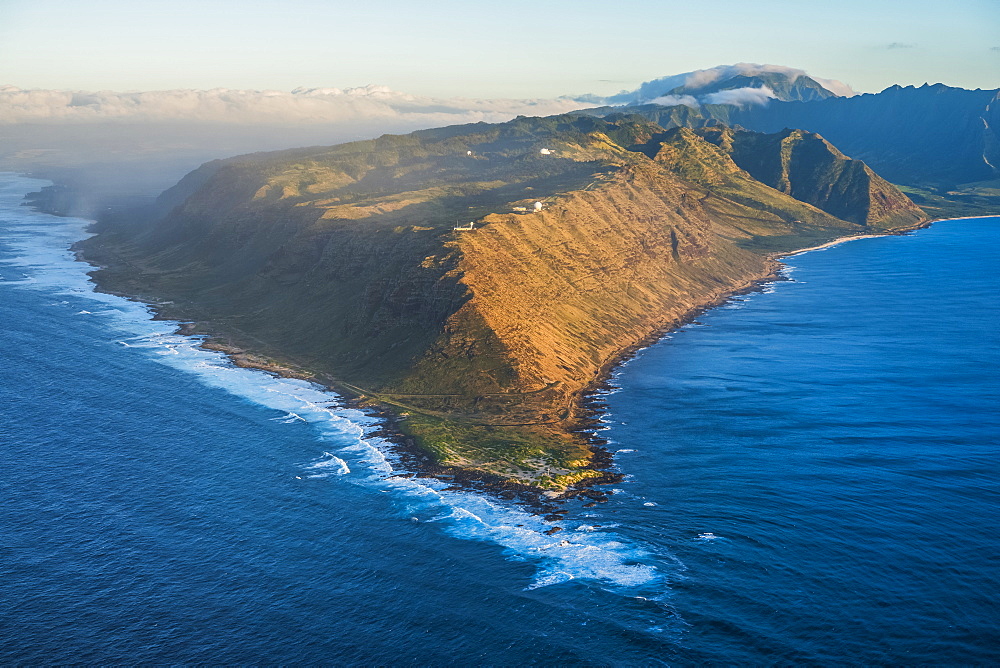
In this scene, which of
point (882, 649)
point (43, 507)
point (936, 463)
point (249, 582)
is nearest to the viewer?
point (882, 649)

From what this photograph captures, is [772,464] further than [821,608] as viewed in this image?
Yes

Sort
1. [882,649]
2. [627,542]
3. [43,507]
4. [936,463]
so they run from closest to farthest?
[882,649] → [627,542] → [43,507] → [936,463]

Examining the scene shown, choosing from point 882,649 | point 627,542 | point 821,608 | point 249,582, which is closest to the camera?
point 882,649

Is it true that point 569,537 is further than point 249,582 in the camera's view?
Yes

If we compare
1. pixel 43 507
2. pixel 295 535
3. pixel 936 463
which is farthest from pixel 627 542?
pixel 43 507

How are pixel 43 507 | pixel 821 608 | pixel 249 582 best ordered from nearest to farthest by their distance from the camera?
pixel 821 608 → pixel 249 582 → pixel 43 507

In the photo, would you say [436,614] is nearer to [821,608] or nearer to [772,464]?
[821,608]

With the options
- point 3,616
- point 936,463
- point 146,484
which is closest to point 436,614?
point 3,616

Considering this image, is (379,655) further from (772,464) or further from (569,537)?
(772,464)
